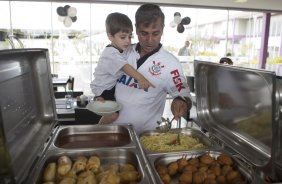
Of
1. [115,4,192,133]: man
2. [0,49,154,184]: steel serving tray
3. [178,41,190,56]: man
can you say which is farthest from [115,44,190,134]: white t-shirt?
[178,41,190,56]: man

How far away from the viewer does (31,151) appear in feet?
2.94

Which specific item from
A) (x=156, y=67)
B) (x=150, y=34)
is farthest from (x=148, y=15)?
(x=156, y=67)

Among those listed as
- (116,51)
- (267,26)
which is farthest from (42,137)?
(267,26)

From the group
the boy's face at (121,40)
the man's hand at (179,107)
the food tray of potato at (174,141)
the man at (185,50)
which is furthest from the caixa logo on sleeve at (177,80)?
the man at (185,50)

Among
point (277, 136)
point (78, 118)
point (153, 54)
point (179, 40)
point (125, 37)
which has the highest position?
point (179, 40)

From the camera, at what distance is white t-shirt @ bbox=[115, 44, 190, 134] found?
1.49 m

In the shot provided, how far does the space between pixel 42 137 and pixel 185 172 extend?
0.61 metres

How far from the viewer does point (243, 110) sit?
3.46ft

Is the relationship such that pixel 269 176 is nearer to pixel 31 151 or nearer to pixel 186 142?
pixel 186 142

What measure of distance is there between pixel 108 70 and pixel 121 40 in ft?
0.80

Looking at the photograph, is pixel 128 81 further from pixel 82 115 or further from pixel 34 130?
pixel 82 115

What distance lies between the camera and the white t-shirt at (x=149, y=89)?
1494 millimetres

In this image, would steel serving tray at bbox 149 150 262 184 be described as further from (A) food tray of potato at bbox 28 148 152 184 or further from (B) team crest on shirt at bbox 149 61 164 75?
(B) team crest on shirt at bbox 149 61 164 75

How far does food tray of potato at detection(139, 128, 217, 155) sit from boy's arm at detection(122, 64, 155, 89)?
267 millimetres
